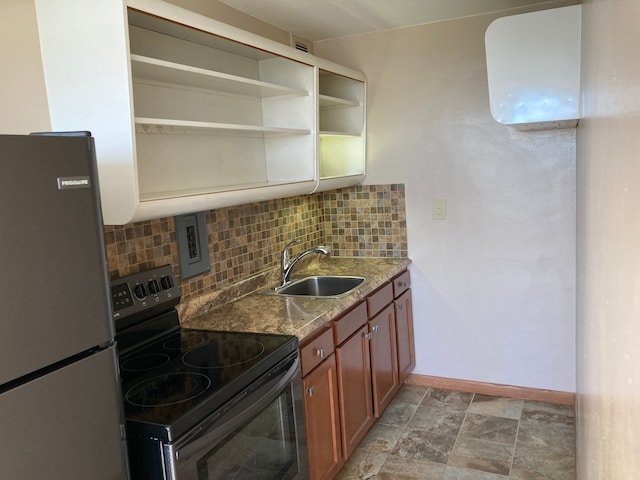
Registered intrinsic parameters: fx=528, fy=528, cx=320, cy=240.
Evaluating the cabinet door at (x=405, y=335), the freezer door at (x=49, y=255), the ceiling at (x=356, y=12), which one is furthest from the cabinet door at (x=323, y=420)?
the ceiling at (x=356, y=12)

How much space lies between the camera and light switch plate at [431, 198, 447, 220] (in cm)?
322

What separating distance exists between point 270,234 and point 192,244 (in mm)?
661

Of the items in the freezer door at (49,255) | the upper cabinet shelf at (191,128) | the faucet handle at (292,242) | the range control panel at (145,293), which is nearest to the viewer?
the freezer door at (49,255)

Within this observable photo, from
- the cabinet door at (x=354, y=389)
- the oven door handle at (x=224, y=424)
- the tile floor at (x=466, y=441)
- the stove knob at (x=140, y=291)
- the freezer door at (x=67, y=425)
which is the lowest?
the tile floor at (x=466, y=441)

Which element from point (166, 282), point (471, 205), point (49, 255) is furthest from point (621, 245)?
point (471, 205)

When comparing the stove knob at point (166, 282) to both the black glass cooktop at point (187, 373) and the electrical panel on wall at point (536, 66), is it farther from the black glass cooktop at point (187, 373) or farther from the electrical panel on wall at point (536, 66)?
the electrical panel on wall at point (536, 66)

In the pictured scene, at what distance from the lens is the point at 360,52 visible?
3283 mm

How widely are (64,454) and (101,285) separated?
1.10ft

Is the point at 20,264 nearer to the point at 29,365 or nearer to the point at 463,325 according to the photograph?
the point at 29,365

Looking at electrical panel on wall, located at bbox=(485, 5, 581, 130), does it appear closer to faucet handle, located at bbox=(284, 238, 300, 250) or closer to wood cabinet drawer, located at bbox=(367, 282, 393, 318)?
wood cabinet drawer, located at bbox=(367, 282, 393, 318)

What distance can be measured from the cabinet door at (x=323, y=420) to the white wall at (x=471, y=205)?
1.23 meters

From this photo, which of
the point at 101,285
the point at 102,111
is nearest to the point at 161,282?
the point at 102,111

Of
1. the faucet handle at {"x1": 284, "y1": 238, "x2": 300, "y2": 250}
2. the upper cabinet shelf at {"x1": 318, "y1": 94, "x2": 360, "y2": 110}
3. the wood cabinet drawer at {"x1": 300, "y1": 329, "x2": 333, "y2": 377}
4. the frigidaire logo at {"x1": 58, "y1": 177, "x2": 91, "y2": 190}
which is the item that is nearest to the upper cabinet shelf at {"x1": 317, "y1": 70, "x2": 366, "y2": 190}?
the upper cabinet shelf at {"x1": 318, "y1": 94, "x2": 360, "y2": 110}

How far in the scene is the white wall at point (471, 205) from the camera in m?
2.99
